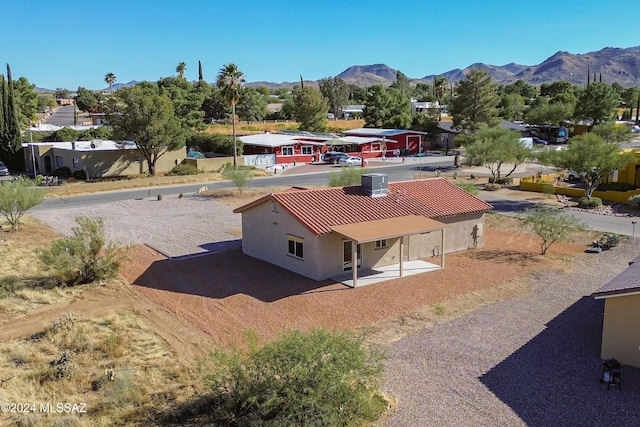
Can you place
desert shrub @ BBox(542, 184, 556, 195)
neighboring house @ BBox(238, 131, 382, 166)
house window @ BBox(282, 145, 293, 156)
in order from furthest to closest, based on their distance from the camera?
house window @ BBox(282, 145, 293, 156) → neighboring house @ BBox(238, 131, 382, 166) → desert shrub @ BBox(542, 184, 556, 195)

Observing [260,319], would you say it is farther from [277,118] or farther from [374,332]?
[277,118]

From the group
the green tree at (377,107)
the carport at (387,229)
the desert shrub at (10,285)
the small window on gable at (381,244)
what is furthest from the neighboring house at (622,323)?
the green tree at (377,107)

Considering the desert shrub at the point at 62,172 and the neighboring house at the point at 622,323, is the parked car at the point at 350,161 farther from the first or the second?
the neighboring house at the point at 622,323

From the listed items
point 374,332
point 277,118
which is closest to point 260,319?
point 374,332

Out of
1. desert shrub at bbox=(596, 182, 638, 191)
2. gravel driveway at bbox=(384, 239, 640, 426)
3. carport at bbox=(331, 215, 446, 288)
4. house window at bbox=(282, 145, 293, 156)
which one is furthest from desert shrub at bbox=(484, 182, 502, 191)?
gravel driveway at bbox=(384, 239, 640, 426)

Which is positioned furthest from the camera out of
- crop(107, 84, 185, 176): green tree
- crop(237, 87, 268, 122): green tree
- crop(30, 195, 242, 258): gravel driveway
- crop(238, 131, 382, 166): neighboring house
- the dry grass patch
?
crop(237, 87, 268, 122): green tree

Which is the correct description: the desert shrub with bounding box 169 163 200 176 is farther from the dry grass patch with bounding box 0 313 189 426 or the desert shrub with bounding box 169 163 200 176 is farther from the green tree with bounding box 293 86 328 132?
the dry grass patch with bounding box 0 313 189 426

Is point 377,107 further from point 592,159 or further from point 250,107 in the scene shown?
point 592,159

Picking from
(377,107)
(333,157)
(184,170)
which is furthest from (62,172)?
(377,107)
